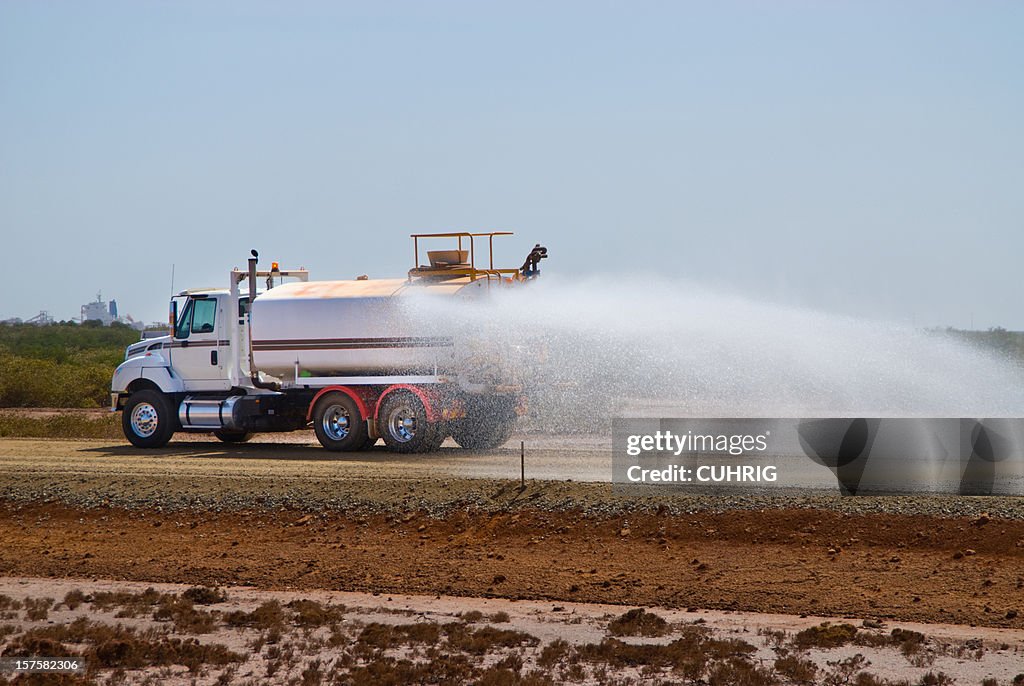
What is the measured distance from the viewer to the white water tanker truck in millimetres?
23875

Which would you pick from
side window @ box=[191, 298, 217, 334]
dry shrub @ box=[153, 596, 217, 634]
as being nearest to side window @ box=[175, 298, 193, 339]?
side window @ box=[191, 298, 217, 334]

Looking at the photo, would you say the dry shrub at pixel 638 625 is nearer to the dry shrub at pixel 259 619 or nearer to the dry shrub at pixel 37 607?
the dry shrub at pixel 259 619

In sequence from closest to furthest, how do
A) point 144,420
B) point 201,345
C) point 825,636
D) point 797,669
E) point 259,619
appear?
point 797,669
point 825,636
point 259,619
point 201,345
point 144,420

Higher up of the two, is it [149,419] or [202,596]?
[149,419]

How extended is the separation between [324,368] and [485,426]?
141 inches

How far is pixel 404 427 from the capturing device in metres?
24.0

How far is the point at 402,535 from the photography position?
1722 cm

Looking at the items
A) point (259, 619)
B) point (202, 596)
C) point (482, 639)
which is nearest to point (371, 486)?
point (202, 596)

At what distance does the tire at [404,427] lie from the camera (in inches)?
934

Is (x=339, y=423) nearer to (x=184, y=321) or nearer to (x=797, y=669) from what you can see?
(x=184, y=321)

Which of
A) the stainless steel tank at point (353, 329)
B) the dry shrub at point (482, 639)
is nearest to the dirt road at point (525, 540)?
the dry shrub at point (482, 639)

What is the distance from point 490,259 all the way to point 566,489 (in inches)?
351

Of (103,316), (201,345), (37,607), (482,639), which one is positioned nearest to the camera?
(482,639)

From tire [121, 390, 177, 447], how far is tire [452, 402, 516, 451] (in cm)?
674
